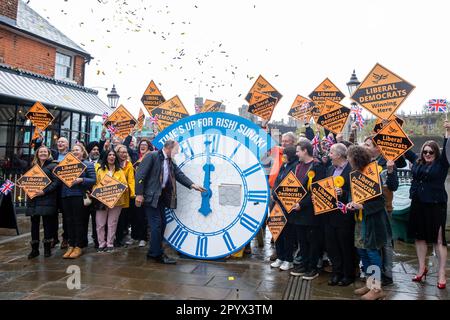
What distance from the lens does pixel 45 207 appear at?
5.58 metres

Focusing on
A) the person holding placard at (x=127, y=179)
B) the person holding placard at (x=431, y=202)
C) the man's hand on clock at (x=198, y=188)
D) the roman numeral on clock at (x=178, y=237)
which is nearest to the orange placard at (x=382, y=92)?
the person holding placard at (x=431, y=202)

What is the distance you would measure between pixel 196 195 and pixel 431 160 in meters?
3.27

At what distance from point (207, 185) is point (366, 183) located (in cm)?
231

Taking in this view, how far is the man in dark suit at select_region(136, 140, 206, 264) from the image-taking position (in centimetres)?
536

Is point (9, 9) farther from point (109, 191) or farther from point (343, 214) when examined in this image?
point (343, 214)

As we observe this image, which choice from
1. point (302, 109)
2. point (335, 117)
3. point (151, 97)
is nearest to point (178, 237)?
point (335, 117)

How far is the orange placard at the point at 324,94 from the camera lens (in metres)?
7.64

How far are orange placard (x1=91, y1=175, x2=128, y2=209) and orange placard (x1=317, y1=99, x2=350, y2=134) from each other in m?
3.73

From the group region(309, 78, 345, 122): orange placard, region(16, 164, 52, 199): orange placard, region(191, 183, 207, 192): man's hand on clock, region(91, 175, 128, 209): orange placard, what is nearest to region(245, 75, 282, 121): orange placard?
region(309, 78, 345, 122): orange placard

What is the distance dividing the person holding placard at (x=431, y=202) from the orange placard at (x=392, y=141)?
0.38m

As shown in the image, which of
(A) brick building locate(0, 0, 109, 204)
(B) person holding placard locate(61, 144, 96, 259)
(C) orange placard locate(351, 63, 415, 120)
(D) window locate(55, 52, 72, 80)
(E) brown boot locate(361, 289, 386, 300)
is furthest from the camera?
(D) window locate(55, 52, 72, 80)

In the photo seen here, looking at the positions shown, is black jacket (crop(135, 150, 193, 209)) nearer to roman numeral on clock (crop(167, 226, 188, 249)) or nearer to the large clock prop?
the large clock prop
